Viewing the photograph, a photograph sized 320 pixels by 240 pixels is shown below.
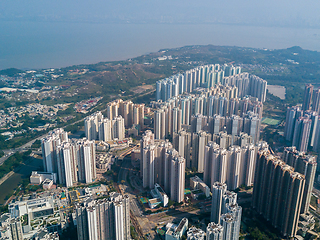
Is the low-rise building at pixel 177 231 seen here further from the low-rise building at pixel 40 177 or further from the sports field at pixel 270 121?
the sports field at pixel 270 121

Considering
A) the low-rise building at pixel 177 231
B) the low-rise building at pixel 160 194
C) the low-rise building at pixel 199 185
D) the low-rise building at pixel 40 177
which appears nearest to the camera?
the low-rise building at pixel 177 231

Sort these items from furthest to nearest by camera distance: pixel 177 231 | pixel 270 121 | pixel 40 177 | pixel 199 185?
pixel 270 121, pixel 40 177, pixel 199 185, pixel 177 231

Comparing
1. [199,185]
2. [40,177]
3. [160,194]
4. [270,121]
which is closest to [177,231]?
[160,194]

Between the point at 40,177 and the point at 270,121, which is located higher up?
the point at 270,121

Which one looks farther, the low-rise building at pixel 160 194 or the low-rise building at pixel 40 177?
the low-rise building at pixel 40 177

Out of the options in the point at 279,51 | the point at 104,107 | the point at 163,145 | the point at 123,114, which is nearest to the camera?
the point at 163,145

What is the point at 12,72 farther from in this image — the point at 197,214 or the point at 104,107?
the point at 197,214

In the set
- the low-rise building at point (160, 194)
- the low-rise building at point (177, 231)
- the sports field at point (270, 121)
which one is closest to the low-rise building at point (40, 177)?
the low-rise building at point (160, 194)

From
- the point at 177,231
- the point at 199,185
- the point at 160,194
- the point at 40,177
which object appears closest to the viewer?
the point at 177,231

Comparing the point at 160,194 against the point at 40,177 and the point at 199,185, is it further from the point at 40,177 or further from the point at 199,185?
the point at 40,177

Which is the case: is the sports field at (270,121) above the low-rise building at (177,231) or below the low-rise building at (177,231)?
above

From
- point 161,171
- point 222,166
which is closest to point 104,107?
point 161,171
